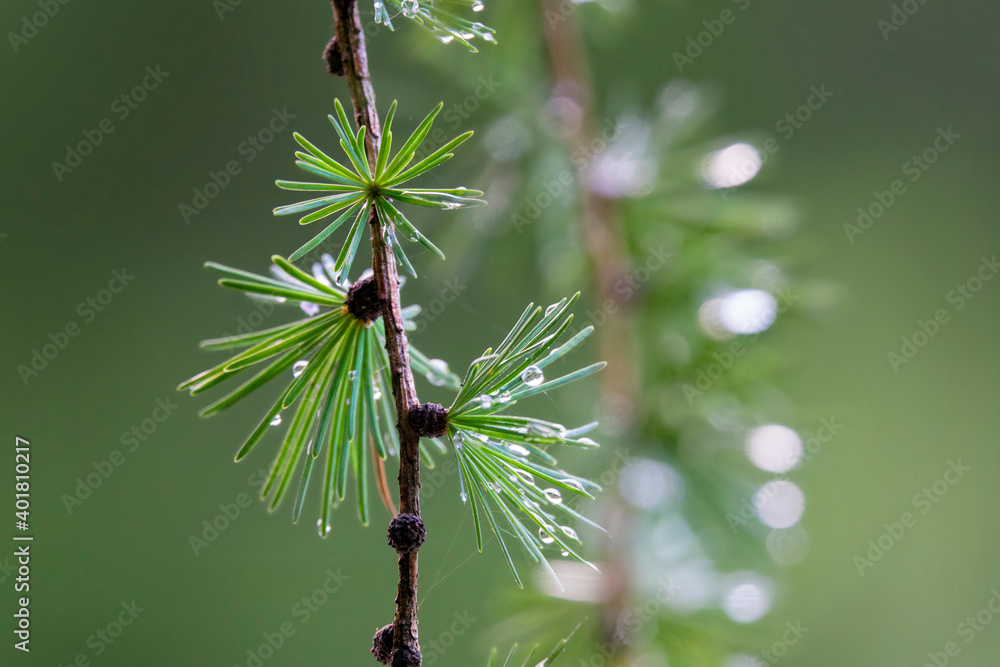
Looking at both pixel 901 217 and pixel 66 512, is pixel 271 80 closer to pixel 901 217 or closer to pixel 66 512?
pixel 66 512
